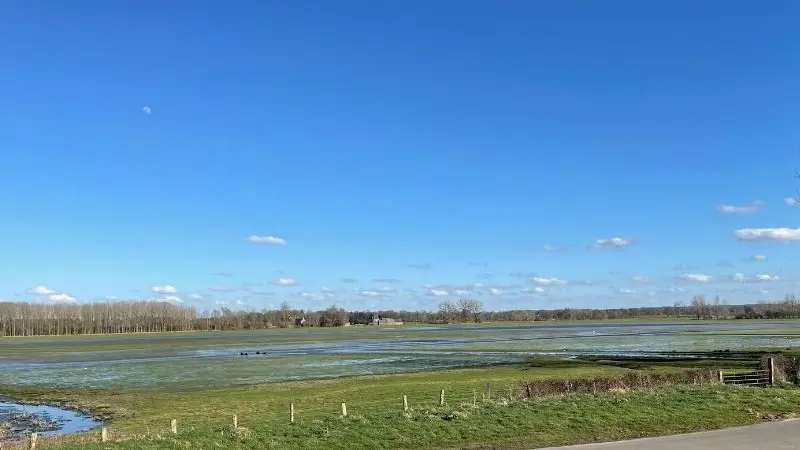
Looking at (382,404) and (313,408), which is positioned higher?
(382,404)

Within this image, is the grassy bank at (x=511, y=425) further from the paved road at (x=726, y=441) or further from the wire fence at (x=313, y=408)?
the wire fence at (x=313, y=408)

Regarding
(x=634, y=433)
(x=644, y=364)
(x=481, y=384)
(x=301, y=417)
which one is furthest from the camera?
(x=644, y=364)

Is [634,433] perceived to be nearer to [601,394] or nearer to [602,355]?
[601,394]

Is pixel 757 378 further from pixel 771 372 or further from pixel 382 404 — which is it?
pixel 382 404

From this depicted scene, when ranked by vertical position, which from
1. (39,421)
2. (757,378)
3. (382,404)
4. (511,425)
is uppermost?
(511,425)


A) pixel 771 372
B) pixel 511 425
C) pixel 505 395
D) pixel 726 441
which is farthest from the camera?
pixel 505 395

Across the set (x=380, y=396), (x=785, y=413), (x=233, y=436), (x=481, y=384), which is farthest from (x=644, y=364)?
(x=233, y=436)

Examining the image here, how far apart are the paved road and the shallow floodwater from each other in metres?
26.0

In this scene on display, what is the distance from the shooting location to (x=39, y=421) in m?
35.0

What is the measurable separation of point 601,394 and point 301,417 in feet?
42.3

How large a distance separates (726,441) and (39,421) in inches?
1300

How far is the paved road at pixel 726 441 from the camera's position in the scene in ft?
52.0

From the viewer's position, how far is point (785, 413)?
21.3 meters

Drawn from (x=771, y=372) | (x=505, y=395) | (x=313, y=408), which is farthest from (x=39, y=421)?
(x=771, y=372)
